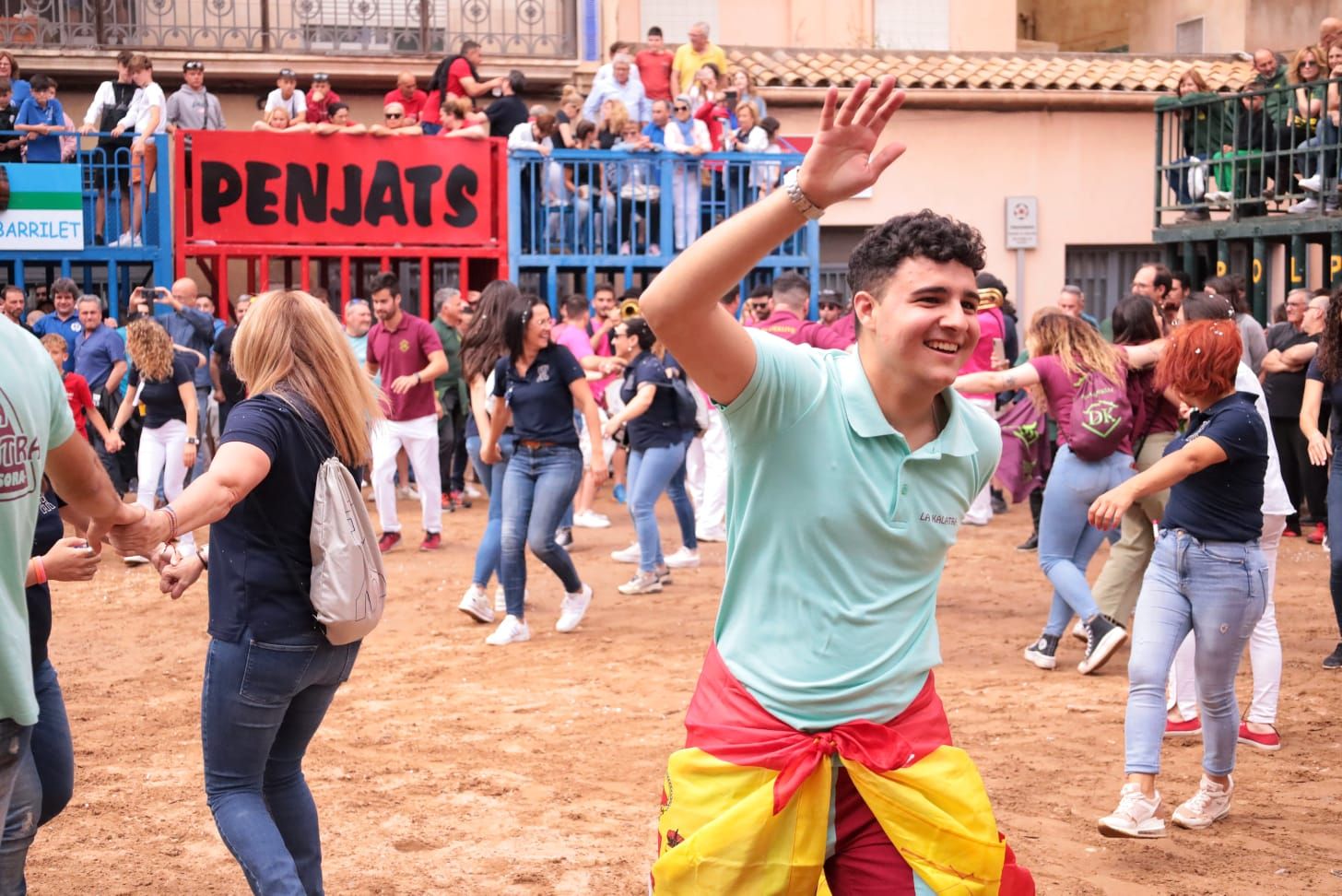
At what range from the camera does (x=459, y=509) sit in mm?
14398

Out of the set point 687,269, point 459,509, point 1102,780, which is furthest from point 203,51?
point 687,269

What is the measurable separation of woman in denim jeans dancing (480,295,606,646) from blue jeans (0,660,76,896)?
15.0ft

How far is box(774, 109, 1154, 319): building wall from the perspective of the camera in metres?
→ 21.0

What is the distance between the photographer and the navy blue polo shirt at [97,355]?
1346 cm

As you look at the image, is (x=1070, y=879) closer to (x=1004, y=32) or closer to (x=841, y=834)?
(x=841, y=834)

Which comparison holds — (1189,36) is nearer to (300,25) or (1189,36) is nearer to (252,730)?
(300,25)

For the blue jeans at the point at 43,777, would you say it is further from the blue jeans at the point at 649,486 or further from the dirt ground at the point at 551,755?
the blue jeans at the point at 649,486

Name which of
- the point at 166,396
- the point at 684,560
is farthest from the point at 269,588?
the point at 166,396

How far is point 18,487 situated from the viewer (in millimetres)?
3152

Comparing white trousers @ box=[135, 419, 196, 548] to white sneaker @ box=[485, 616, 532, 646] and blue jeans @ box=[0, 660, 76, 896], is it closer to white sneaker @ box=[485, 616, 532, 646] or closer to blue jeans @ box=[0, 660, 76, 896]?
white sneaker @ box=[485, 616, 532, 646]

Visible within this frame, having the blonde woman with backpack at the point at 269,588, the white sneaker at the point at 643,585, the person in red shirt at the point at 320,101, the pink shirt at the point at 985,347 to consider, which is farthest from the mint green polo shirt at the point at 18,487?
the person in red shirt at the point at 320,101

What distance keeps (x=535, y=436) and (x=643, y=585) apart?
2119mm

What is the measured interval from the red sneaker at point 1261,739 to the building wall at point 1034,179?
14.7 metres

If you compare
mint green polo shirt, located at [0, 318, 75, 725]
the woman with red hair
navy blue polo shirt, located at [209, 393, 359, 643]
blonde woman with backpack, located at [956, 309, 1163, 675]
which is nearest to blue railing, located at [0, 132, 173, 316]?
blonde woman with backpack, located at [956, 309, 1163, 675]
